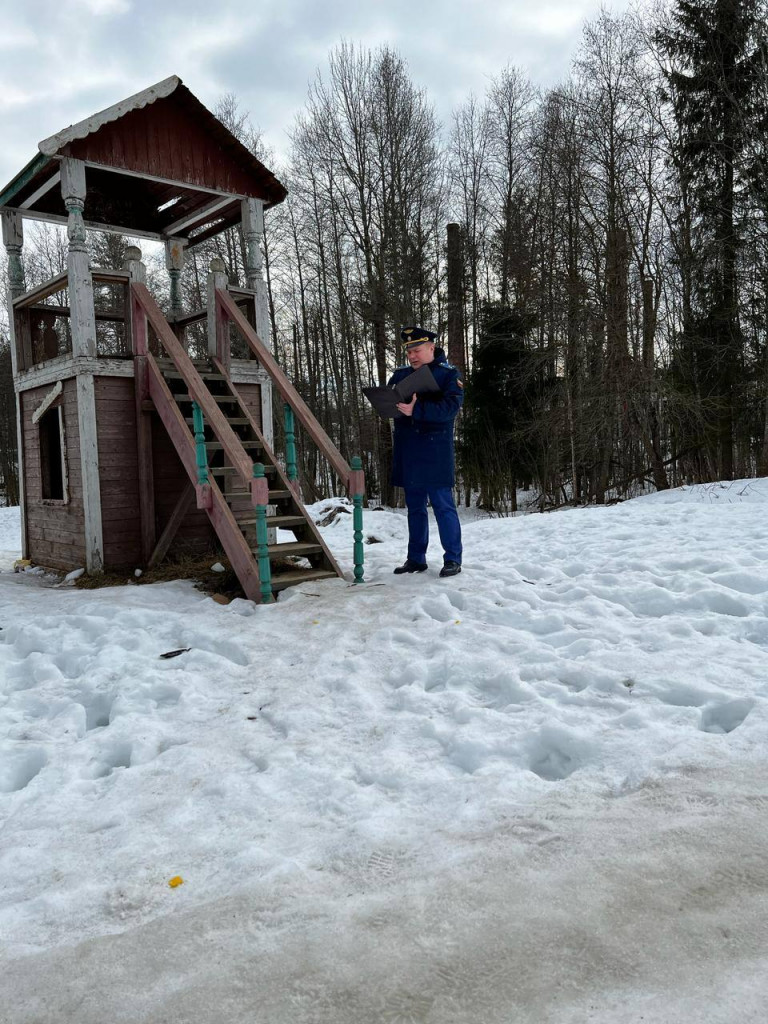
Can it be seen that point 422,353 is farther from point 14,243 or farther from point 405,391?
point 14,243

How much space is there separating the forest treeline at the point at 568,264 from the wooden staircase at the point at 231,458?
8614 mm

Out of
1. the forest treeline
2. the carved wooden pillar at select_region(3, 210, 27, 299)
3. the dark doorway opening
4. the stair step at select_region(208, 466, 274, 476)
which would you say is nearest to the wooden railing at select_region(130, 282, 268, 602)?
the stair step at select_region(208, 466, 274, 476)

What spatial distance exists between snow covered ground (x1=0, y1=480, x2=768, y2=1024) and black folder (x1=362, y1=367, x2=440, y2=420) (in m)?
1.53

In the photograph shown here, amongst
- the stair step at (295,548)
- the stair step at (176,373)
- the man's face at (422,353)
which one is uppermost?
the stair step at (176,373)

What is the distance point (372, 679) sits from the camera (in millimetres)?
3922

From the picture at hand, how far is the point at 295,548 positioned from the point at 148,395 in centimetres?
242

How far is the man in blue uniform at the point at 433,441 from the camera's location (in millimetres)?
5742

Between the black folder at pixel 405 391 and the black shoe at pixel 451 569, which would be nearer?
the black folder at pixel 405 391

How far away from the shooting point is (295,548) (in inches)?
238

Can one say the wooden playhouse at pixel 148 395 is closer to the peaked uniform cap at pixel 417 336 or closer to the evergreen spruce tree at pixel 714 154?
→ the peaked uniform cap at pixel 417 336

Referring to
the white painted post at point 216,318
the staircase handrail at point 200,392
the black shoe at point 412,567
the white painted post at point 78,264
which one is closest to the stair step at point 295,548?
the staircase handrail at point 200,392

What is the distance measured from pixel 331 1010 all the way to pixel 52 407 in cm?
733

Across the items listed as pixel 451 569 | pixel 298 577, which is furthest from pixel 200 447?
pixel 451 569

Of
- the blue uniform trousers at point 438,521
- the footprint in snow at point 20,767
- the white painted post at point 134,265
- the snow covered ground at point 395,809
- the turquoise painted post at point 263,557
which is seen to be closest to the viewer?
the snow covered ground at point 395,809
